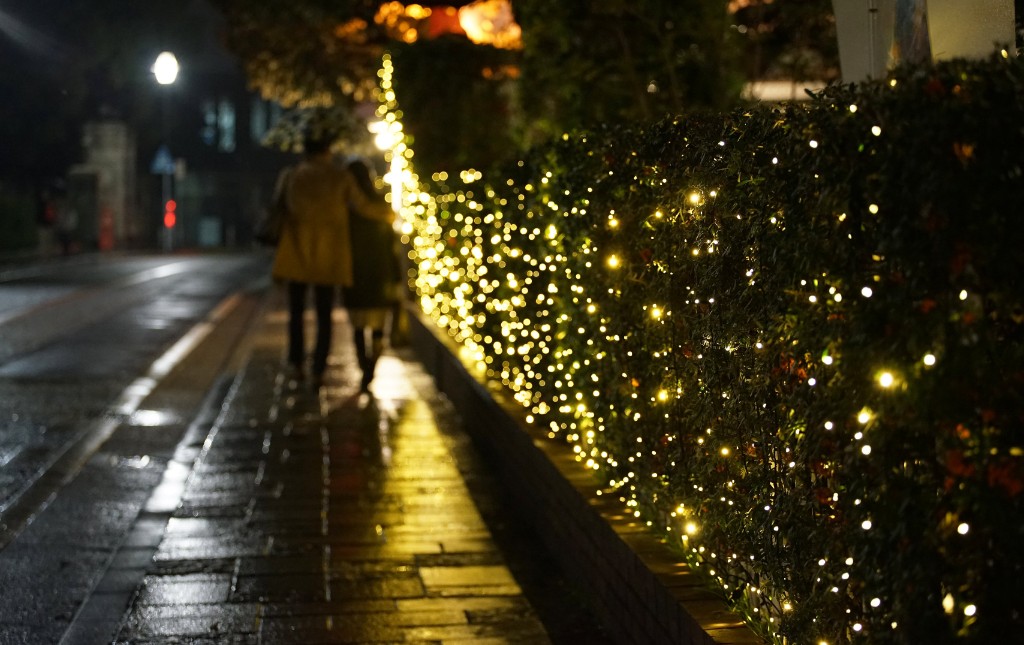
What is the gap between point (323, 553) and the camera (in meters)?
6.18

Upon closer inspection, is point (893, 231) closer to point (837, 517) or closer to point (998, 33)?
point (837, 517)

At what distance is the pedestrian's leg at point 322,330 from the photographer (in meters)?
10.8

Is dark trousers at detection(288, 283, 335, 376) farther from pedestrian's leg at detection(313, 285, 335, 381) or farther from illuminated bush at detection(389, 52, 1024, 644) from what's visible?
illuminated bush at detection(389, 52, 1024, 644)

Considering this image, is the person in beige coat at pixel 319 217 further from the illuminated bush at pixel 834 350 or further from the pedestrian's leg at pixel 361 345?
the illuminated bush at pixel 834 350

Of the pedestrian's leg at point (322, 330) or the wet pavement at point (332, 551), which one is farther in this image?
the pedestrian's leg at point (322, 330)

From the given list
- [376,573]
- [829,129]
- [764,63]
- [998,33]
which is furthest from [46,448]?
[764,63]

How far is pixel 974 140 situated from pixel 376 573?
387cm

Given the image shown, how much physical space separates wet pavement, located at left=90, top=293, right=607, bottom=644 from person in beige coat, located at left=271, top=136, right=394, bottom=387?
1342 mm

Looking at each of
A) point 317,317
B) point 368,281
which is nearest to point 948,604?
point 368,281

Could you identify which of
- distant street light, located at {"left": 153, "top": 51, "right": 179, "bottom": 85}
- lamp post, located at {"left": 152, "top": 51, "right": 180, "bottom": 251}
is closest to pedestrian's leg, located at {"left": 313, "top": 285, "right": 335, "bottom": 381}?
distant street light, located at {"left": 153, "top": 51, "right": 179, "bottom": 85}

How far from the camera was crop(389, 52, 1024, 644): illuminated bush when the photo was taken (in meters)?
2.58

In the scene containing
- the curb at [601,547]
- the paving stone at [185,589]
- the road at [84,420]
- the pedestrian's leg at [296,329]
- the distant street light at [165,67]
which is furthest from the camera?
the distant street light at [165,67]

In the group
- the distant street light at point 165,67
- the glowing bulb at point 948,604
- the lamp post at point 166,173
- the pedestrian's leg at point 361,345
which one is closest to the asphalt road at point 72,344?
the pedestrian's leg at point 361,345

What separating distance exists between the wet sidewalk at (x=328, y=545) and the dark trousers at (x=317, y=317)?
968mm
